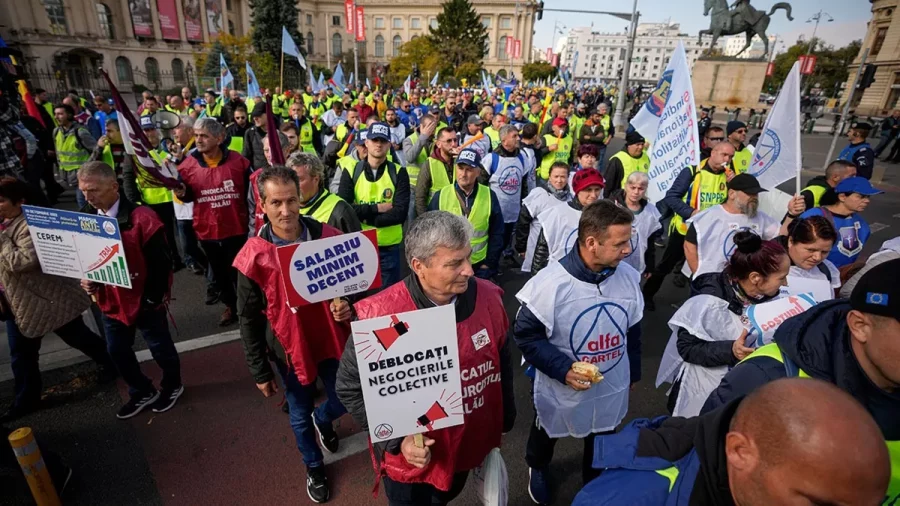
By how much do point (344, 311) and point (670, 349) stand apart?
220 cm

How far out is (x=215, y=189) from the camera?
15.2ft

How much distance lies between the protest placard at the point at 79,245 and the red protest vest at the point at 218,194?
1643mm

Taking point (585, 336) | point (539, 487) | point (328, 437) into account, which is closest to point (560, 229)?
point (585, 336)

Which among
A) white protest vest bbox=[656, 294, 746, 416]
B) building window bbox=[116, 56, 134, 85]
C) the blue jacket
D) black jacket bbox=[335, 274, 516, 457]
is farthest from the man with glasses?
building window bbox=[116, 56, 134, 85]

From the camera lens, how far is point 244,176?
15.8ft

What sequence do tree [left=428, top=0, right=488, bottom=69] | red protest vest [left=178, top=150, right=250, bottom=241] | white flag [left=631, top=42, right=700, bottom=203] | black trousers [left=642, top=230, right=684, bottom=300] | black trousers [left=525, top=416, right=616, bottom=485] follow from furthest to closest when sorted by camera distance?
tree [left=428, top=0, right=488, bottom=69] → black trousers [left=642, top=230, right=684, bottom=300] → white flag [left=631, top=42, right=700, bottom=203] → red protest vest [left=178, top=150, right=250, bottom=241] → black trousers [left=525, top=416, right=616, bottom=485]

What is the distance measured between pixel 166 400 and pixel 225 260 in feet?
5.73

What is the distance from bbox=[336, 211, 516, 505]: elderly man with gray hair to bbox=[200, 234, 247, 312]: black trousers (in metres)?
3.48

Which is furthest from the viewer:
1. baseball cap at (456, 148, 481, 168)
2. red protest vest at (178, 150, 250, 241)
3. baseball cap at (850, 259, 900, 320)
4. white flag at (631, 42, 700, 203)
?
white flag at (631, 42, 700, 203)

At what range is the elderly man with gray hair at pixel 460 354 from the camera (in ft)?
6.25

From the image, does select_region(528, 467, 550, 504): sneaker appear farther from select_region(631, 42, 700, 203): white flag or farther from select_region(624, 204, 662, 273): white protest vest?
select_region(631, 42, 700, 203): white flag

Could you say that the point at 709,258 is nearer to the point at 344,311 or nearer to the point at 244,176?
the point at 344,311

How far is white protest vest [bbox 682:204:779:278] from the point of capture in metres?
4.03

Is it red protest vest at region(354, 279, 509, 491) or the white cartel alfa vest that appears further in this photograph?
the white cartel alfa vest
